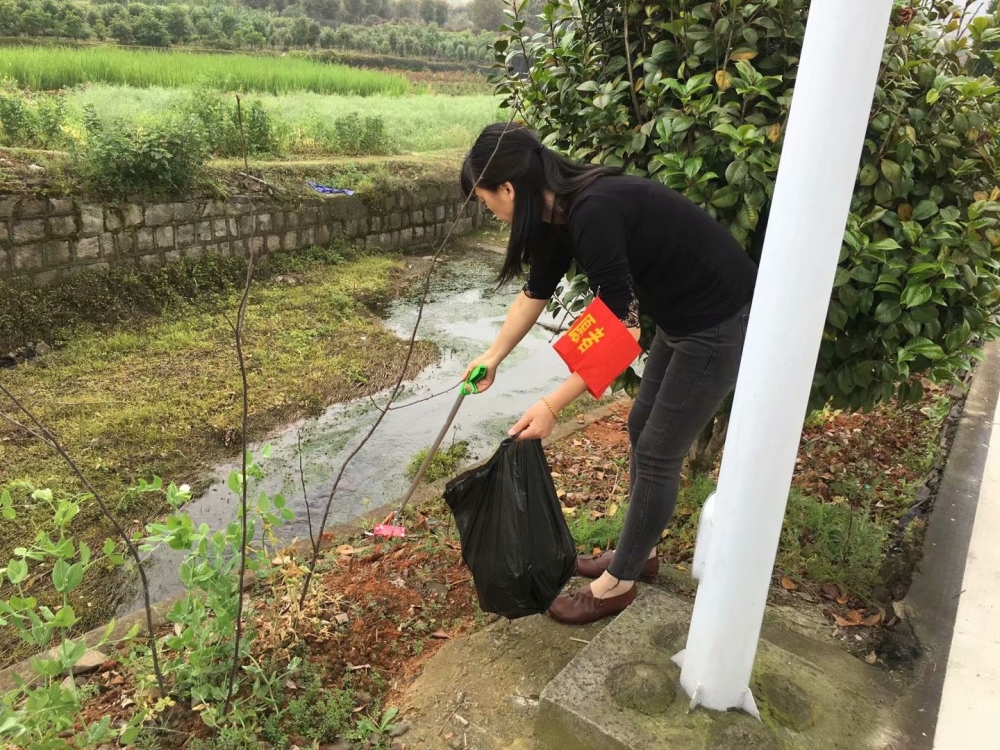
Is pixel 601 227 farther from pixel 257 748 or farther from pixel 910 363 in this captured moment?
pixel 257 748

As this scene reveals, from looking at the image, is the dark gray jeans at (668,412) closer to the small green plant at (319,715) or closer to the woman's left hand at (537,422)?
the woman's left hand at (537,422)

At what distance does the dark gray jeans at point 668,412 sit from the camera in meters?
1.95

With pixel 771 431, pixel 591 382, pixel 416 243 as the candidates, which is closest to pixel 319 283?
pixel 416 243

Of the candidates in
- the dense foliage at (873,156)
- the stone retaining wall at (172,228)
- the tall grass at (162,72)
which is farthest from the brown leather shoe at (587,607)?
the tall grass at (162,72)

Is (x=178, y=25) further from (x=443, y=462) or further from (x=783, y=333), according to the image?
(x=783, y=333)

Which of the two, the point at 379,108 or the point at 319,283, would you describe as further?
the point at 379,108

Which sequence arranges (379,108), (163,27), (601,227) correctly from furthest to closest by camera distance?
1. (163,27)
2. (379,108)
3. (601,227)

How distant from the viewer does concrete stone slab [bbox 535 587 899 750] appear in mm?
1657

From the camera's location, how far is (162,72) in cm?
998

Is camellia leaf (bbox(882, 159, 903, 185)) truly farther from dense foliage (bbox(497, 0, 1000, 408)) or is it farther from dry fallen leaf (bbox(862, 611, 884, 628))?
dry fallen leaf (bbox(862, 611, 884, 628))

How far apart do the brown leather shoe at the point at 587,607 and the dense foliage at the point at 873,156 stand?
1010 mm

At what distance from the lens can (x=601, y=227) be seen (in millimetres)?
1782

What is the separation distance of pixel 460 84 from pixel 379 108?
408 inches

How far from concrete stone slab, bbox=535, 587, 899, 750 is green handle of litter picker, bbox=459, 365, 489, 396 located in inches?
31.7
